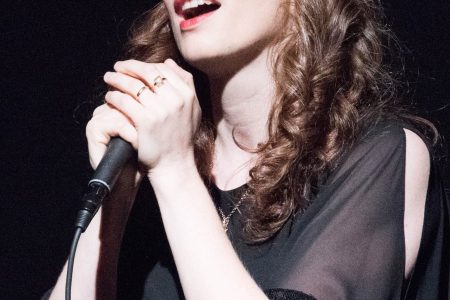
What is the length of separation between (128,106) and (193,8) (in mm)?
287

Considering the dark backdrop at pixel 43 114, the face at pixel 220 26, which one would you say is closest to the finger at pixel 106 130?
the face at pixel 220 26

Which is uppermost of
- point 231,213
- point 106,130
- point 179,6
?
point 179,6

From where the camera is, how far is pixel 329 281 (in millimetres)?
975

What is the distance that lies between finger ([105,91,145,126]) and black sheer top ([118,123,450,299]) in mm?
313

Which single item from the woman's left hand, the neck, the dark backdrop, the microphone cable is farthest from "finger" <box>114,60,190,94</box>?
the dark backdrop

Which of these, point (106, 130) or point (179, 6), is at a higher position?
point (179, 6)

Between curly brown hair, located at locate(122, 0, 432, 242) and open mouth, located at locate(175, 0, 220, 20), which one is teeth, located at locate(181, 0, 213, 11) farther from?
curly brown hair, located at locate(122, 0, 432, 242)

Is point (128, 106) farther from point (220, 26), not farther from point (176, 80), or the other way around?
point (220, 26)

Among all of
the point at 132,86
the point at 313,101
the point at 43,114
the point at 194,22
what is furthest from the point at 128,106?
the point at 43,114

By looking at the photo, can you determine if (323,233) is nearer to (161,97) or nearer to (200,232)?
(200,232)

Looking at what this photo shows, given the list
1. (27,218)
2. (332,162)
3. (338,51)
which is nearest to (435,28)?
(338,51)

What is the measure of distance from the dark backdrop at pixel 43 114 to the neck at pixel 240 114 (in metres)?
0.50

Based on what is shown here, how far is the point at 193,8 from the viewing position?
1212 mm

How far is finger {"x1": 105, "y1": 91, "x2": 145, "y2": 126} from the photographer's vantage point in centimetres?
99
